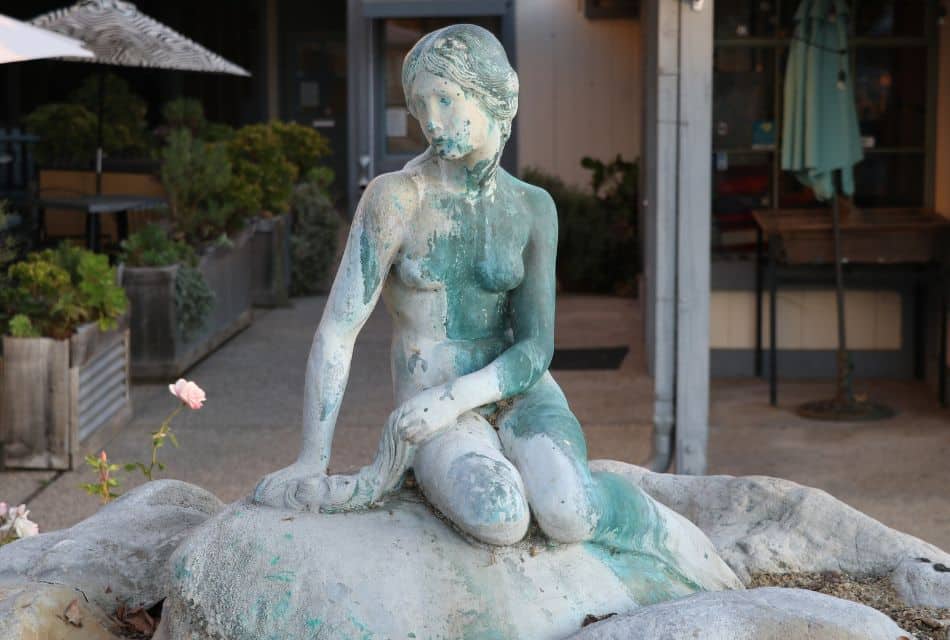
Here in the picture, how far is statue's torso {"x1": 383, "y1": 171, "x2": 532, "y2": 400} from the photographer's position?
3598 millimetres

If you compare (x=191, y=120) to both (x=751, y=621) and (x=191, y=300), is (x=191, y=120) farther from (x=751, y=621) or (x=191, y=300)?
(x=751, y=621)

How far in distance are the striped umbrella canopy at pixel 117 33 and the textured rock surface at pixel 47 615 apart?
757 cm

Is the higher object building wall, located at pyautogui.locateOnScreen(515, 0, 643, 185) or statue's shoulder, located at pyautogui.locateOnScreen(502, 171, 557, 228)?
building wall, located at pyautogui.locateOnScreen(515, 0, 643, 185)

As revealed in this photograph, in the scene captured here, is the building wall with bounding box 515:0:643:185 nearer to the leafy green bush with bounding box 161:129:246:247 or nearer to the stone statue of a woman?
the leafy green bush with bounding box 161:129:246:247

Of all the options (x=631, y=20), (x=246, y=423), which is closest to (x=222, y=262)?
(x=246, y=423)

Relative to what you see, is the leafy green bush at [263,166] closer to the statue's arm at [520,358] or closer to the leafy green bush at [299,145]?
the leafy green bush at [299,145]

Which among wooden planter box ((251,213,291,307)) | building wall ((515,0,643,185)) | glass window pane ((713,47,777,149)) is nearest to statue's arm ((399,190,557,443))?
glass window pane ((713,47,777,149))

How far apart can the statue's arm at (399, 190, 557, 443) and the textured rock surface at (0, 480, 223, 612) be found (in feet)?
2.75

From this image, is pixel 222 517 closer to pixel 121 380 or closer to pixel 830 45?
pixel 121 380

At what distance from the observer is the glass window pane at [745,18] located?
29.6 feet

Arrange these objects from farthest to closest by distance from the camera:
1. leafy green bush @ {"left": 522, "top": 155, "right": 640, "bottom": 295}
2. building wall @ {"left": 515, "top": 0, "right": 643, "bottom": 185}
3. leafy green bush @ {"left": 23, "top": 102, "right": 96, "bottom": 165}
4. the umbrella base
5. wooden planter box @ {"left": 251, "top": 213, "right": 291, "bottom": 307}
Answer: building wall @ {"left": 515, "top": 0, "right": 643, "bottom": 185}, leafy green bush @ {"left": 23, "top": 102, "right": 96, "bottom": 165}, leafy green bush @ {"left": 522, "top": 155, "right": 640, "bottom": 295}, wooden planter box @ {"left": 251, "top": 213, "right": 291, "bottom": 307}, the umbrella base

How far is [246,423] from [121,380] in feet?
2.40

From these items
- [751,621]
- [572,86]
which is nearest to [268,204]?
[572,86]

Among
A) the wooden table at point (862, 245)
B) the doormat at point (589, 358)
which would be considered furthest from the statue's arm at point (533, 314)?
the doormat at point (589, 358)
